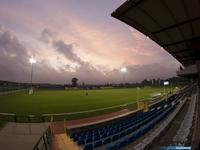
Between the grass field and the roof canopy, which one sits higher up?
the roof canopy

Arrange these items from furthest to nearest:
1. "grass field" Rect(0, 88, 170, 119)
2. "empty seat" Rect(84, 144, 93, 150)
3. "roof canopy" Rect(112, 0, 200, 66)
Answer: "grass field" Rect(0, 88, 170, 119), "empty seat" Rect(84, 144, 93, 150), "roof canopy" Rect(112, 0, 200, 66)

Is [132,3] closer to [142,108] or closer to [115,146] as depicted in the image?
[115,146]

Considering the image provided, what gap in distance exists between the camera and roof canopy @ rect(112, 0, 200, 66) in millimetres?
4695

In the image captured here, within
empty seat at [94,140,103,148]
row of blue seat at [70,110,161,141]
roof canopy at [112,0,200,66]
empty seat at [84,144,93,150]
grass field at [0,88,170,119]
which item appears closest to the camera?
roof canopy at [112,0,200,66]

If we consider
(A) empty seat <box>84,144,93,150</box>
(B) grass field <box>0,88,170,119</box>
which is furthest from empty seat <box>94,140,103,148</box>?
(B) grass field <box>0,88,170,119</box>

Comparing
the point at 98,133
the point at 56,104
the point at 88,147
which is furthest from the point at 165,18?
the point at 56,104

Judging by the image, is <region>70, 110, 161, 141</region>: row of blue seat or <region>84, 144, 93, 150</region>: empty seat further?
<region>70, 110, 161, 141</region>: row of blue seat

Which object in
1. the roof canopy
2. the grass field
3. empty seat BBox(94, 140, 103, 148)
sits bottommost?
the grass field

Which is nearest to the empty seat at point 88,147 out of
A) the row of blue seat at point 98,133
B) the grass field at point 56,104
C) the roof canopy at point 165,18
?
the row of blue seat at point 98,133

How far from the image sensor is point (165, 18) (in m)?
5.46

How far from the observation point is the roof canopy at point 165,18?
4695 millimetres

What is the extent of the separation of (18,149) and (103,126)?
7784mm

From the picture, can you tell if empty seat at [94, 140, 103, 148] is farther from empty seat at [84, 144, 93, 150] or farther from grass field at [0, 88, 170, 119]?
grass field at [0, 88, 170, 119]

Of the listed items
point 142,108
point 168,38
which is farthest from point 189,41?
point 142,108
